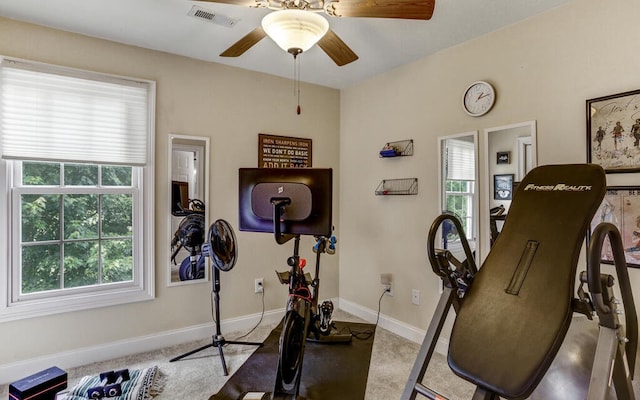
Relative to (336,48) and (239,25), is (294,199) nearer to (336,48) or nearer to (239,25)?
(336,48)

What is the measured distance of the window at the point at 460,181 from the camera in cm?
269

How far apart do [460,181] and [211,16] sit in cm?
219

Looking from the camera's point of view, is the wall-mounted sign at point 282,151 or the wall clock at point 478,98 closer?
the wall clock at point 478,98

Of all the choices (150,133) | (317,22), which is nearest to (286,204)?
(317,22)

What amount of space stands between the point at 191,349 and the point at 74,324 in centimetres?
89

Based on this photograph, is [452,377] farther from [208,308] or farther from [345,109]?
[345,109]

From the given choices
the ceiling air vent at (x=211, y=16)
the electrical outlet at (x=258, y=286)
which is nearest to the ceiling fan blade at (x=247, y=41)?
the ceiling air vent at (x=211, y=16)

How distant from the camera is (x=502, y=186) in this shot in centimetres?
247

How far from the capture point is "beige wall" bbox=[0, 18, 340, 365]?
250 centimetres

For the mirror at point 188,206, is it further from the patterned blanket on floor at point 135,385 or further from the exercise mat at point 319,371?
the exercise mat at point 319,371

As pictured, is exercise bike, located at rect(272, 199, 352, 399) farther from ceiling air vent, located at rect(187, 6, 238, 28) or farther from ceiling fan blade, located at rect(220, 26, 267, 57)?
ceiling air vent, located at rect(187, 6, 238, 28)

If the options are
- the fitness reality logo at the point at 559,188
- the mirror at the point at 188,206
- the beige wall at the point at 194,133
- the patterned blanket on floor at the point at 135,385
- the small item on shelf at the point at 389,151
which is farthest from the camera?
the small item on shelf at the point at 389,151

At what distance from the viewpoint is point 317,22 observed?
169 cm

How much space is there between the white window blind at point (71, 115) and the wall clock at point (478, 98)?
255 cm
